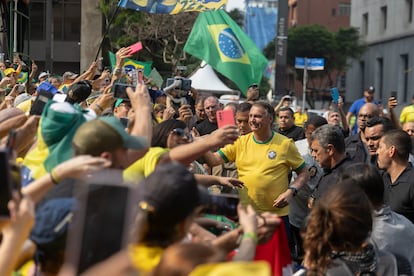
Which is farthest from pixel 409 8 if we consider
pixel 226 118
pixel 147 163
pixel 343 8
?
pixel 147 163

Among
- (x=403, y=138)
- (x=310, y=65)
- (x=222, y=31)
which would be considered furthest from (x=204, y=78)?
(x=403, y=138)

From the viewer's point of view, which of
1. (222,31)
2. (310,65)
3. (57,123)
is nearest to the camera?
(57,123)

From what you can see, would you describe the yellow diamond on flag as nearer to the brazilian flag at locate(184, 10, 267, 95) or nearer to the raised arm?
the brazilian flag at locate(184, 10, 267, 95)

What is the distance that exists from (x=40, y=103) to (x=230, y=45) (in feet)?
37.5

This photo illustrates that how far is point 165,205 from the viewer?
3.51m

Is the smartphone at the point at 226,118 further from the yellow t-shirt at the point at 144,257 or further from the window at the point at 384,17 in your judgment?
the window at the point at 384,17

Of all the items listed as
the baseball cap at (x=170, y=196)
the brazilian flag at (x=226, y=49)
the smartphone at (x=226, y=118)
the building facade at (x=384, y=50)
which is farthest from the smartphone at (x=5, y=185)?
the building facade at (x=384, y=50)

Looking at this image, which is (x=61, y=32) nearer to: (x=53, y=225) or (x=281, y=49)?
(x=281, y=49)

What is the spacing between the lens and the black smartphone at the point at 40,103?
225 inches

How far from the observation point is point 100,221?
10.9 ft

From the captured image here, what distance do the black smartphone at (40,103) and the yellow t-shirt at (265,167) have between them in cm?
290

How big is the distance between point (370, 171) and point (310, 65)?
22.1 meters

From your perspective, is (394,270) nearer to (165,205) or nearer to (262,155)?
(165,205)

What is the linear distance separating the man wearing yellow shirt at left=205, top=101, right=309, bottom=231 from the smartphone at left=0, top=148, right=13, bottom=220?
505 centimetres
